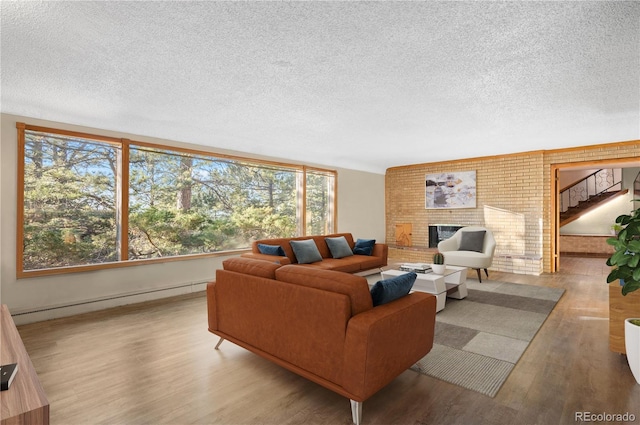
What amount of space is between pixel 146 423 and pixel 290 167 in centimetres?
533

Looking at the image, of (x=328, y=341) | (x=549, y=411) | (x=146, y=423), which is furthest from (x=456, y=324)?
(x=146, y=423)

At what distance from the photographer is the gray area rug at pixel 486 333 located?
98.3 inches

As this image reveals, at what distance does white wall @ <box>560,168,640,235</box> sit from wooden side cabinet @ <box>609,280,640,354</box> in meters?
9.05

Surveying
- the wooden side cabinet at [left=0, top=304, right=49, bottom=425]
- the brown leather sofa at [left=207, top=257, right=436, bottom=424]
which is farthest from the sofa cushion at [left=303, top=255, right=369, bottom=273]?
the wooden side cabinet at [left=0, top=304, right=49, bottom=425]

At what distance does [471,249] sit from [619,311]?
10.7 feet

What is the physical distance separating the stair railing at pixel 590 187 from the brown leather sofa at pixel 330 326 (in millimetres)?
11107

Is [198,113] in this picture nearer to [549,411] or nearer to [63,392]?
[63,392]

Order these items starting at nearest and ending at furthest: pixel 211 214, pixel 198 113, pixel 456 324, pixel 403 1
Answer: pixel 403 1
pixel 456 324
pixel 198 113
pixel 211 214

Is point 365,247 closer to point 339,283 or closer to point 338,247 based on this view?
point 338,247

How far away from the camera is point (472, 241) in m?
6.04

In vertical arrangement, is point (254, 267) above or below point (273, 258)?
above

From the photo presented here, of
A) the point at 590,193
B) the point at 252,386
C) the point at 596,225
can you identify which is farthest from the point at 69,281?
the point at 590,193

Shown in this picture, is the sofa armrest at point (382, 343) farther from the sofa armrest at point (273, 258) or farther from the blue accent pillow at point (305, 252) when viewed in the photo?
the blue accent pillow at point (305, 252)

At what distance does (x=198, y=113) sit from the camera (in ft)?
12.9
